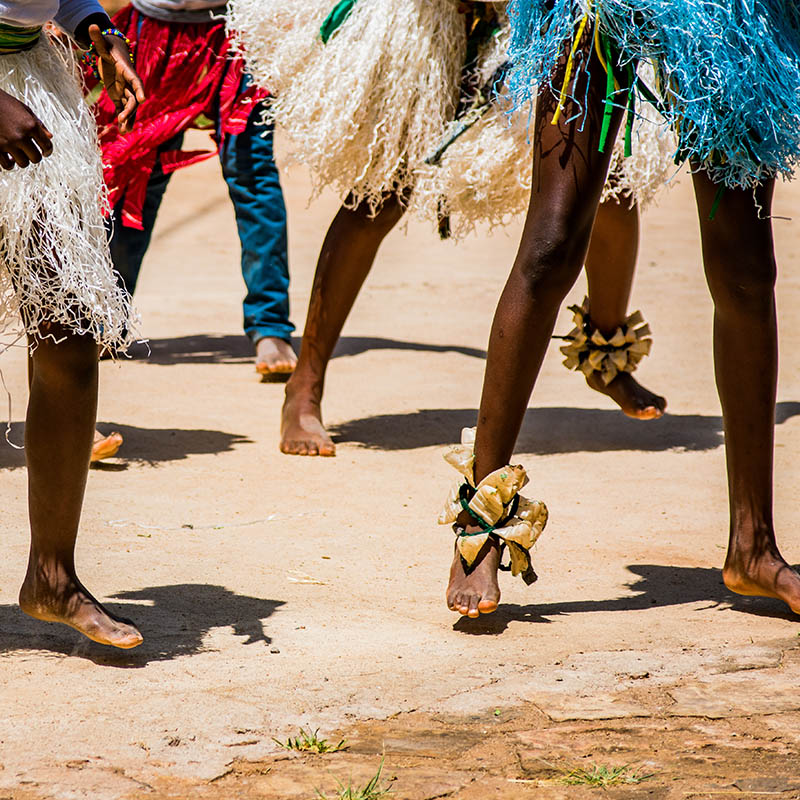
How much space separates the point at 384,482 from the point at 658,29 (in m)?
1.74

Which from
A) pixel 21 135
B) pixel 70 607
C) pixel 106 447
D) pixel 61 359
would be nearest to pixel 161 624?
pixel 70 607

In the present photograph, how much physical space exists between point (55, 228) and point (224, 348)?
3704 millimetres

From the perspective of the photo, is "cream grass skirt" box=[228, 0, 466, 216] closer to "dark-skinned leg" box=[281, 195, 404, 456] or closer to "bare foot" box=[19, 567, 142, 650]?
"dark-skinned leg" box=[281, 195, 404, 456]

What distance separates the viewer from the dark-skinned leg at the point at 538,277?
2701 millimetres

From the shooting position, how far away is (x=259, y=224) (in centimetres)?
563

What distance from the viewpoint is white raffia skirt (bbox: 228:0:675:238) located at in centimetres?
402

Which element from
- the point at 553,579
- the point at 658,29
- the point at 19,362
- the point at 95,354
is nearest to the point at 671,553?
the point at 553,579

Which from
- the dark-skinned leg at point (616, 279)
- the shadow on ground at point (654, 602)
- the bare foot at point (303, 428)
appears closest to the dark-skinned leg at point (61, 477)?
the shadow on ground at point (654, 602)

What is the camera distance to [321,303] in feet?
14.6

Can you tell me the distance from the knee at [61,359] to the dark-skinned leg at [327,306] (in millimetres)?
1801

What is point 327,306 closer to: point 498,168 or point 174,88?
point 498,168

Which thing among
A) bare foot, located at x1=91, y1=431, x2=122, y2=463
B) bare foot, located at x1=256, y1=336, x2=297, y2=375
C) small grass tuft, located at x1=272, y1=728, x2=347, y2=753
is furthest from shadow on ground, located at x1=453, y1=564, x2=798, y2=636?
bare foot, located at x1=256, y1=336, x2=297, y2=375

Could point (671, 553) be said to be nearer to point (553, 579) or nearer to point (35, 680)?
point (553, 579)

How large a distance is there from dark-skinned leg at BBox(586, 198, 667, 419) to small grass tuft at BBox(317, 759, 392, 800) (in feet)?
8.59
